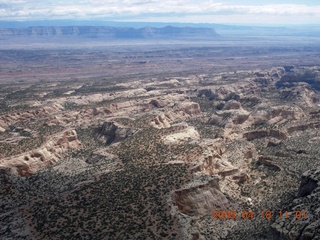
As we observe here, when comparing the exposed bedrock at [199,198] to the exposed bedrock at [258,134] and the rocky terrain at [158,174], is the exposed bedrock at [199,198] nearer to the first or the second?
the rocky terrain at [158,174]

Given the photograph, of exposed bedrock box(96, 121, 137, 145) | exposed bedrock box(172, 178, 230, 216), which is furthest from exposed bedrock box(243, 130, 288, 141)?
exposed bedrock box(172, 178, 230, 216)

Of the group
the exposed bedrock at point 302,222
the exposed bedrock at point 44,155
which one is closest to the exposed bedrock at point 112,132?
the exposed bedrock at point 44,155

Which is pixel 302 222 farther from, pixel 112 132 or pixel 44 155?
pixel 112 132

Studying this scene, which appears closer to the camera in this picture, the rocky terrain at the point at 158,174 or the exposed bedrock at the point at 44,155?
the rocky terrain at the point at 158,174

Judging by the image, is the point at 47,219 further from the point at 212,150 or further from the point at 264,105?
the point at 264,105

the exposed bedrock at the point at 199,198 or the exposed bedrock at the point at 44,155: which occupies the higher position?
the exposed bedrock at the point at 199,198

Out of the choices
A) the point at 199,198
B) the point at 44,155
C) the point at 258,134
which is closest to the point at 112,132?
the point at 44,155

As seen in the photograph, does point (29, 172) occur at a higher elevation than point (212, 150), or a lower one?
lower

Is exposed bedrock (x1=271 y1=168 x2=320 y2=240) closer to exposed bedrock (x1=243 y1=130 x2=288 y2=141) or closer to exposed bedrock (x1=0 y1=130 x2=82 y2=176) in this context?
exposed bedrock (x1=0 y1=130 x2=82 y2=176)

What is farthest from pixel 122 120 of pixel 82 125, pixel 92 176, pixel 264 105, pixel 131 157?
pixel 264 105
